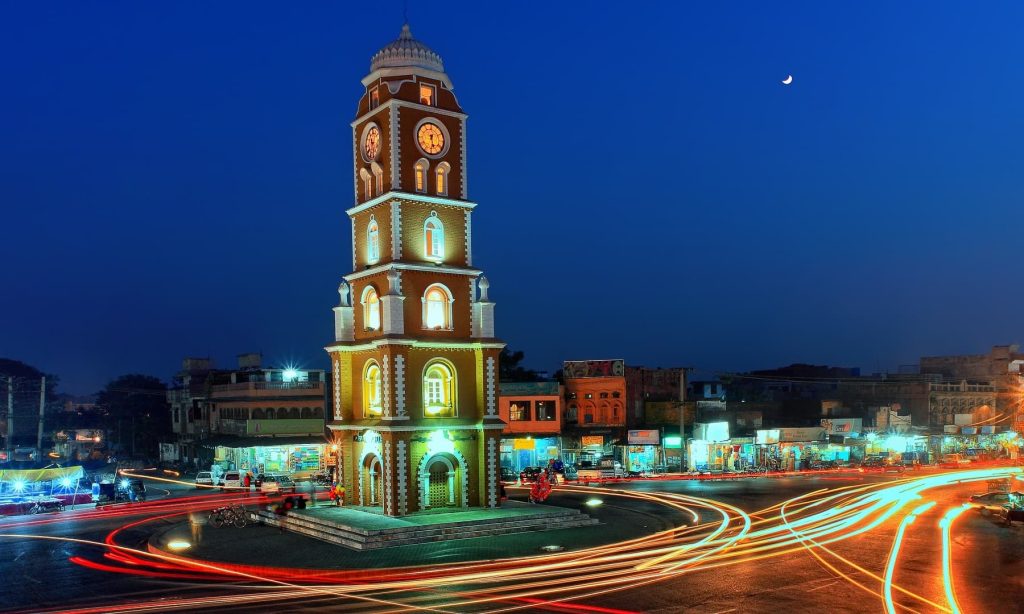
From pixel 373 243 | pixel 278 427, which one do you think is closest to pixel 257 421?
pixel 278 427

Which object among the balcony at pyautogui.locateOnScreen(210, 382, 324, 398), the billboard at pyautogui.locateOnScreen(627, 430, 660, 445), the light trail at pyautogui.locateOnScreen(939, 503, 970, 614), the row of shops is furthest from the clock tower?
the balcony at pyautogui.locateOnScreen(210, 382, 324, 398)

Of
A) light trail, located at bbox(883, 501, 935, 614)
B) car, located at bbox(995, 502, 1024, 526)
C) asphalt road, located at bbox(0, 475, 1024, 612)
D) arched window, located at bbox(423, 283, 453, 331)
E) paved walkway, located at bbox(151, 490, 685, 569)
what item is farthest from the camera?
arched window, located at bbox(423, 283, 453, 331)

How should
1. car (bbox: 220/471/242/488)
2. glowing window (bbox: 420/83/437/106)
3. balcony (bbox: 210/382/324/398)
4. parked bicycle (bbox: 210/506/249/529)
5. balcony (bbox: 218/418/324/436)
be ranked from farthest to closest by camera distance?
balcony (bbox: 210/382/324/398) → balcony (bbox: 218/418/324/436) → car (bbox: 220/471/242/488) → glowing window (bbox: 420/83/437/106) → parked bicycle (bbox: 210/506/249/529)

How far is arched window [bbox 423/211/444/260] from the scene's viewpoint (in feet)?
118

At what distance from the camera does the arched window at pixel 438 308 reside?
35.7m

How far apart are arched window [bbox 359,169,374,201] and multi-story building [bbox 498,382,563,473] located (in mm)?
26184

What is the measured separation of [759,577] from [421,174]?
20998 mm

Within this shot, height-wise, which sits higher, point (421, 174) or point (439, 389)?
point (421, 174)

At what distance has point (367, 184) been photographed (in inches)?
1470

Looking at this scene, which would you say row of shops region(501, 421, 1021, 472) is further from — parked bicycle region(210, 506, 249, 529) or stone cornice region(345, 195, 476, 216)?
parked bicycle region(210, 506, 249, 529)

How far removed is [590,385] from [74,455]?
176 feet

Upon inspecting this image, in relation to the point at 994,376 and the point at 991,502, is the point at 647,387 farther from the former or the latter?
the point at 994,376

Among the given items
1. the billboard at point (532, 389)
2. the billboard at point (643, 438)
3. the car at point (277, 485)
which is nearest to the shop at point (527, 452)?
the billboard at point (532, 389)

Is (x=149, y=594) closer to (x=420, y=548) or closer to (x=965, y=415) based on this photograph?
(x=420, y=548)
